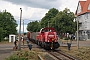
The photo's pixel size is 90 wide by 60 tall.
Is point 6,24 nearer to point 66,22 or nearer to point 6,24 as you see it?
point 6,24

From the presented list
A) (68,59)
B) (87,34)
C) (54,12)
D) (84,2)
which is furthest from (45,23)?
(68,59)

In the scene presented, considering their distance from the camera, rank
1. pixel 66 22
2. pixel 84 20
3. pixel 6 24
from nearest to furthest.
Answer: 1. pixel 6 24
2. pixel 66 22
3. pixel 84 20

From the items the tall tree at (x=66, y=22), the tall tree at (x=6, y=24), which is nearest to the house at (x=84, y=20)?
the tall tree at (x=66, y=22)

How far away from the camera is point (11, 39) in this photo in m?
58.9

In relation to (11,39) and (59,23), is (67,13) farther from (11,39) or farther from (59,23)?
(11,39)

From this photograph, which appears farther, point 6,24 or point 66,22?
point 66,22

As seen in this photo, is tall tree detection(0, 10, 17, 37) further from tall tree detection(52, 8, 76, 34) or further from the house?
the house

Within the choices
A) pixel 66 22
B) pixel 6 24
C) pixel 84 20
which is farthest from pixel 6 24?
pixel 84 20

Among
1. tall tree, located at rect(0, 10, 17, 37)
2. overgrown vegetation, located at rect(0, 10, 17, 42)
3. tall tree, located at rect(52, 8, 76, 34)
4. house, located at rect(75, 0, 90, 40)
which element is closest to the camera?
overgrown vegetation, located at rect(0, 10, 17, 42)

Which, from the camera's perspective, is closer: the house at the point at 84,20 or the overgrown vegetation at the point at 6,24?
the overgrown vegetation at the point at 6,24

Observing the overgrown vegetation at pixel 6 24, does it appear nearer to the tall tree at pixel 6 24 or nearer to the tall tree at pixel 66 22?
the tall tree at pixel 6 24

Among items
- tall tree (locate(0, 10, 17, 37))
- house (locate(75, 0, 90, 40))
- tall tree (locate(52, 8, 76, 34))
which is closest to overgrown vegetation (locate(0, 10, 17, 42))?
tall tree (locate(0, 10, 17, 37))

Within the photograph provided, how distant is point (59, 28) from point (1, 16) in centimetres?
2047

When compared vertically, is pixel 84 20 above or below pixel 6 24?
above
